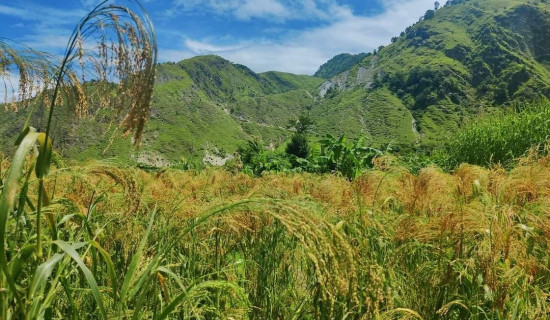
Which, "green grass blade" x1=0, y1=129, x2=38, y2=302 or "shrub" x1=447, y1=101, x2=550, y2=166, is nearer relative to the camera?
"green grass blade" x1=0, y1=129, x2=38, y2=302

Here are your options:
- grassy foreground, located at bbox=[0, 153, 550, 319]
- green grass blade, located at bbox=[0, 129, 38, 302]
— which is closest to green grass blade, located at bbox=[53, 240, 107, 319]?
grassy foreground, located at bbox=[0, 153, 550, 319]

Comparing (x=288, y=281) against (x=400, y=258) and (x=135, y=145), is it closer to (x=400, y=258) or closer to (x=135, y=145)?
(x=400, y=258)

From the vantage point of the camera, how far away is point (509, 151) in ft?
33.4

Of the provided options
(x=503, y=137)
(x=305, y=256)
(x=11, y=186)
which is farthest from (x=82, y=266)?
(x=503, y=137)

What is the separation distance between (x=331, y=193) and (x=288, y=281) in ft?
4.89

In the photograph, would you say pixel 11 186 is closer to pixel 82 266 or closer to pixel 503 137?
pixel 82 266

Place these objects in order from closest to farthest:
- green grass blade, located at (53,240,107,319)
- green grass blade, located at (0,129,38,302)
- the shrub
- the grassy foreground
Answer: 1. green grass blade, located at (0,129,38,302)
2. green grass blade, located at (53,240,107,319)
3. the grassy foreground
4. the shrub

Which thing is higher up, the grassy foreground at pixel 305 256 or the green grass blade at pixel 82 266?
the green grass blade at pixel 82 266

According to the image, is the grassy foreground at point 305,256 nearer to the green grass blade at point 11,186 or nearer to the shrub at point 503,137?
the green grass blade at point 11,186

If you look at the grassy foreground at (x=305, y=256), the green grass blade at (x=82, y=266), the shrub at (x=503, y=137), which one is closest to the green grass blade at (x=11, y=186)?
the green grass blade at (x=82, y=266)

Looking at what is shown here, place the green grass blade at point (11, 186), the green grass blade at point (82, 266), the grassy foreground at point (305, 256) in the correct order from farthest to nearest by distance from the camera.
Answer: the grassy foreground at point (305, 256) < the green grass blade at point (82, 266) < the green grass blade at point (11, 186)

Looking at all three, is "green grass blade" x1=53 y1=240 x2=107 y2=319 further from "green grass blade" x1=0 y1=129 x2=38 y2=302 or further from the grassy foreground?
"green grass blade" x1=0 y1=129 x2=38 y2=302

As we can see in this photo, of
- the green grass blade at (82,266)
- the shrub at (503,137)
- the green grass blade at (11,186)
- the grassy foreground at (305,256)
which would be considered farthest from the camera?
the shrub at (503,137)

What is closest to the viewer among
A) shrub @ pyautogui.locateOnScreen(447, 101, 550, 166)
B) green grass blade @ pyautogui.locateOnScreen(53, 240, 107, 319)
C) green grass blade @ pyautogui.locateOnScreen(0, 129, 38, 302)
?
green grass blade @ pyautogui.locateOnScreen(0, 129, 38, 302)
